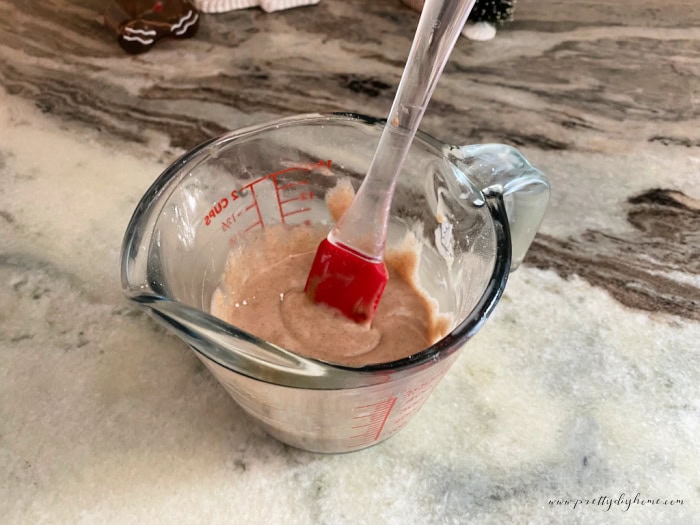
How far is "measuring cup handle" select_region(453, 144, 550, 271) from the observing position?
0.57 meters

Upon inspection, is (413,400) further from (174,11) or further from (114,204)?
(174,11)

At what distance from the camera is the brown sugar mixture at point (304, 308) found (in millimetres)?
644

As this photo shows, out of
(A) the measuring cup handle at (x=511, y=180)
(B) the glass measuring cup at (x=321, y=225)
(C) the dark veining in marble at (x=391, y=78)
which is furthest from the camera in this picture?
(C) the dark veining in marble at (x=391, y=78)

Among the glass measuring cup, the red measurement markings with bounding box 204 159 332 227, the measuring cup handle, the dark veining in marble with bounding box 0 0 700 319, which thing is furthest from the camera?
the dark veining in marble with bounding box 0 0 700 319

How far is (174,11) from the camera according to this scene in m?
1.03

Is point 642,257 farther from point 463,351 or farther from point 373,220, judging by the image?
point 373,220

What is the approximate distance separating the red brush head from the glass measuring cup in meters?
0.08

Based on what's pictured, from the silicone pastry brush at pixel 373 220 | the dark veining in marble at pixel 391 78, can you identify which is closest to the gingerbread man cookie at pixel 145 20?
the dark veining in marble at pixel 391 78

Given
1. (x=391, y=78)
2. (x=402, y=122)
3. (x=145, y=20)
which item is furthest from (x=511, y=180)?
(x=145, y=20)

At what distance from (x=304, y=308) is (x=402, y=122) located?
226 mm

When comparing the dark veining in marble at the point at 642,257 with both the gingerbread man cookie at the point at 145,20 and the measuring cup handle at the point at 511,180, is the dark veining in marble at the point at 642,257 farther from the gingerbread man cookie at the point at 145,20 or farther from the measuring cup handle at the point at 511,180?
the gingerbread man cookie at the point at 145,20

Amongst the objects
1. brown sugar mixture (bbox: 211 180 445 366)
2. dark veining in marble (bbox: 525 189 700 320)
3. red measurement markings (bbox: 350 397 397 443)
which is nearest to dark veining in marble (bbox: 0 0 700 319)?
dark veining in marble (bbox: 525 189 700 320)

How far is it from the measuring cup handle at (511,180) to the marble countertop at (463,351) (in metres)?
0.18

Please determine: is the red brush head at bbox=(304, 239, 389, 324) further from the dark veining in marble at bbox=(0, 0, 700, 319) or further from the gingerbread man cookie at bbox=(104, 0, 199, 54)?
the gingerbread man cookie at bbox=(104, 0, 199, 54)
